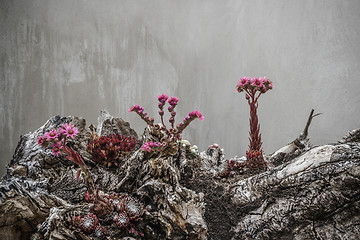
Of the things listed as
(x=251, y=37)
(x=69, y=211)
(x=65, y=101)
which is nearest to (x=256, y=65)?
(x=251, y=37)

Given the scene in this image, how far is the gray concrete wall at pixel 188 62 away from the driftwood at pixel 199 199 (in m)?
3.17

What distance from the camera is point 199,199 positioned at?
1.64 metres

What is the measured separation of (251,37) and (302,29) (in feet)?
3.40

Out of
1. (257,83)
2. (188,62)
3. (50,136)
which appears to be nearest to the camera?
(50,136)

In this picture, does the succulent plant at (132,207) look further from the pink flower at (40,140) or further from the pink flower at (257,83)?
the pink flower at (257,83)

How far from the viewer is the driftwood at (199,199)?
1.35 meters

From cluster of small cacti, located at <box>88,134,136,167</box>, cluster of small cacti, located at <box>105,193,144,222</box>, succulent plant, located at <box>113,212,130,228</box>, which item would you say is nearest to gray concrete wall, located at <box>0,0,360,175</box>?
cluster of small cacti, located at <box>88,134,136,167</box>

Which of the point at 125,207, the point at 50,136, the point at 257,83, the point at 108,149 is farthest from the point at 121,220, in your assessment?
the point at 257,83

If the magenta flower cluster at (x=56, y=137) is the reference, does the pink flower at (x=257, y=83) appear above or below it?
above

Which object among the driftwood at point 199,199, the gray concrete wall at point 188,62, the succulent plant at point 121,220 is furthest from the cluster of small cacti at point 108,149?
the gray concrete wall at point 188,62

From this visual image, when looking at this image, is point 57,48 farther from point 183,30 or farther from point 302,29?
point 302,29

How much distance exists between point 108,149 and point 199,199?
40.6 inches

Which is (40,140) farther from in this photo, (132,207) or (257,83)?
(257,83)

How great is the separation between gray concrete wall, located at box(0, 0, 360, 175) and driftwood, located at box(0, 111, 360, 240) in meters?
3.17
